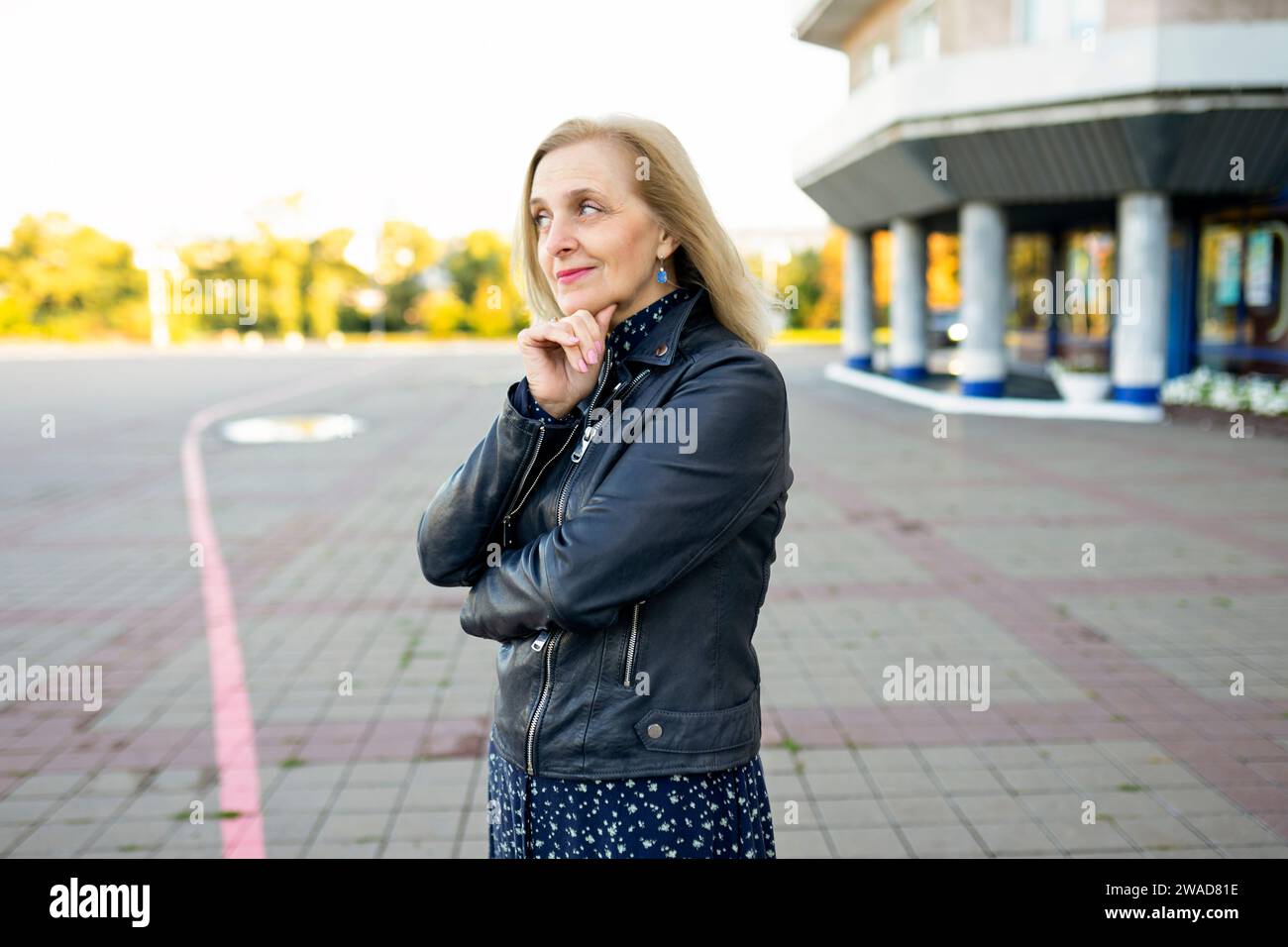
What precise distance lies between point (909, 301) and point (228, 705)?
19768 millimetres

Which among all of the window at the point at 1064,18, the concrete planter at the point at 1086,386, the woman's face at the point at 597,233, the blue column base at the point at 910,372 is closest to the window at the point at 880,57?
the window at the point at 1064,18

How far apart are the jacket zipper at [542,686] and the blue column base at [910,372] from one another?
2211cm

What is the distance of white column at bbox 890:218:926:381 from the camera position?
22750mm

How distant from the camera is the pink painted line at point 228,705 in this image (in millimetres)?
4012

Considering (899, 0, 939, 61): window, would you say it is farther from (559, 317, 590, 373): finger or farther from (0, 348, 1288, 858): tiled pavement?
(559, 317, 590, 373): finger

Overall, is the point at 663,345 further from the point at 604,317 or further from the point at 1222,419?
the point at 1222,419

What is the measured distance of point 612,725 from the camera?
1.80m

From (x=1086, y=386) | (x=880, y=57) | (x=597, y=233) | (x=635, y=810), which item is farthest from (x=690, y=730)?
(x=880, y=57)

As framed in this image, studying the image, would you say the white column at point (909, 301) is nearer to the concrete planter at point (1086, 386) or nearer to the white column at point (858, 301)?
the white column at point (858, 301)

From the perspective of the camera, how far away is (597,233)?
1.85 meters

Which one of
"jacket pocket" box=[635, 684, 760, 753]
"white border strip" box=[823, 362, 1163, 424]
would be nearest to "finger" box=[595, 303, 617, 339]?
"jacket pocket" box=[635, 684, 760, 753]

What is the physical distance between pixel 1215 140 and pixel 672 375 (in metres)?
16.7

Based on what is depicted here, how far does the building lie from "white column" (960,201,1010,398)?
1.3 inches
